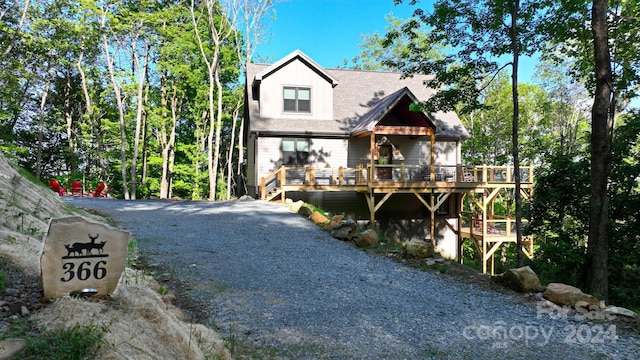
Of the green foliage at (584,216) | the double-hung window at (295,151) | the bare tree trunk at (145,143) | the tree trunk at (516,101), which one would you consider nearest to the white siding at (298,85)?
the double-hung window at (295,151)

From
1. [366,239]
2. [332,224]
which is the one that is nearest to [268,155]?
[332,224]

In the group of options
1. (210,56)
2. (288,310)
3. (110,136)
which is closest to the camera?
(288,310)

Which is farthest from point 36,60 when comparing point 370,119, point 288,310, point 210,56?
point 288,310

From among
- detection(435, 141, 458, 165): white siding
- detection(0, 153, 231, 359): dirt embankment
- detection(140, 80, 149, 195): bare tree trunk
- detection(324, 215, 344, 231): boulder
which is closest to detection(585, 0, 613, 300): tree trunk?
detection(324, 215, 344, 231): boulder

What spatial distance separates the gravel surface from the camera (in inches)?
155

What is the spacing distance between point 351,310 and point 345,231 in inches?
185

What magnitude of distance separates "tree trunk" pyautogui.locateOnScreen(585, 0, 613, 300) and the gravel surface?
337 cm

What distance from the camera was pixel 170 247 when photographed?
775 cm

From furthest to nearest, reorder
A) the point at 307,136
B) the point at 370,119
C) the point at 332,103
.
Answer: the point at 332,103 < the point at 307,136 < the point at 370,119

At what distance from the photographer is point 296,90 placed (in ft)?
60.5

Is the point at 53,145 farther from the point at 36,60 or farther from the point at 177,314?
the point at 177,314

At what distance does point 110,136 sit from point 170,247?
26.5 m

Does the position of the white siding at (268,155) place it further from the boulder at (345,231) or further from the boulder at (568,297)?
the boulder at (568,297)

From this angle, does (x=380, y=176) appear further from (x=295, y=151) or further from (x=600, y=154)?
(x=600, y=154)
